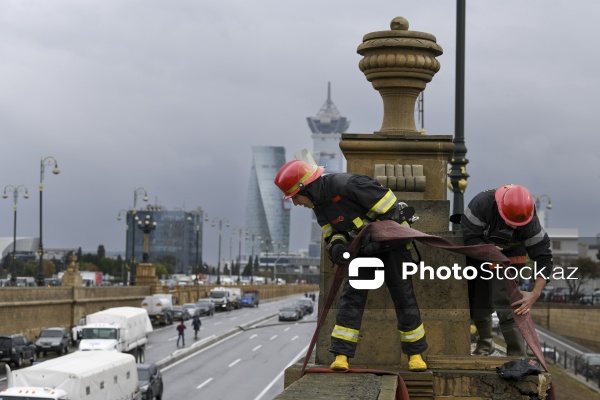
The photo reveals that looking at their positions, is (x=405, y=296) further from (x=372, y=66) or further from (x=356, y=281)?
(x=372, y=66)

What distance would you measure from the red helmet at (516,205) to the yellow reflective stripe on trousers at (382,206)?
3.40ft

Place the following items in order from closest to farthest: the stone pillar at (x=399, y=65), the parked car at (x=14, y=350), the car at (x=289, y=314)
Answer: the stone pillar at (x=399, y=65) → the parked car at (x=14, y=350) → the car at (x=289, y=314)

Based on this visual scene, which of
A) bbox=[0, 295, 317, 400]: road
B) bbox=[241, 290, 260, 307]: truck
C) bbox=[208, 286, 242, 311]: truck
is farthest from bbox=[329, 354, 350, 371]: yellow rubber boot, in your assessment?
bbox=[241, 290, 260, 307]: truck

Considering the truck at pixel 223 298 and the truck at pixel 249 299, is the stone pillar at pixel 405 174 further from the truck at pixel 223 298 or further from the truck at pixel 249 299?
the truck at pixel 249 299

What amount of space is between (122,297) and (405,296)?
6546cm

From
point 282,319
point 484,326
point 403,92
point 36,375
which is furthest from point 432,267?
point 282,319

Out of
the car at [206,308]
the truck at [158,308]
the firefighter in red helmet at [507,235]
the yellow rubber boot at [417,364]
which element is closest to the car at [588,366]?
the truck at [158,308]

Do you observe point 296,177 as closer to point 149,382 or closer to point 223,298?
point 149,382

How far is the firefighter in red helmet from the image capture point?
24.7ft

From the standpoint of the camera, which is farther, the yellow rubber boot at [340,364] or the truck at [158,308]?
the truck at [158,308]

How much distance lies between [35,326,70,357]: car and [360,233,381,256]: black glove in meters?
40.9

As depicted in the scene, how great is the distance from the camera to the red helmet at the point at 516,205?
295 inches

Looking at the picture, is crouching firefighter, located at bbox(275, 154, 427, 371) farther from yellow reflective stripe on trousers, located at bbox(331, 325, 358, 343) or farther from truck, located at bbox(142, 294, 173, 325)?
truck, located at bbox(142, 294, 173, 325)

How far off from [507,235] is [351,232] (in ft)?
4.24
